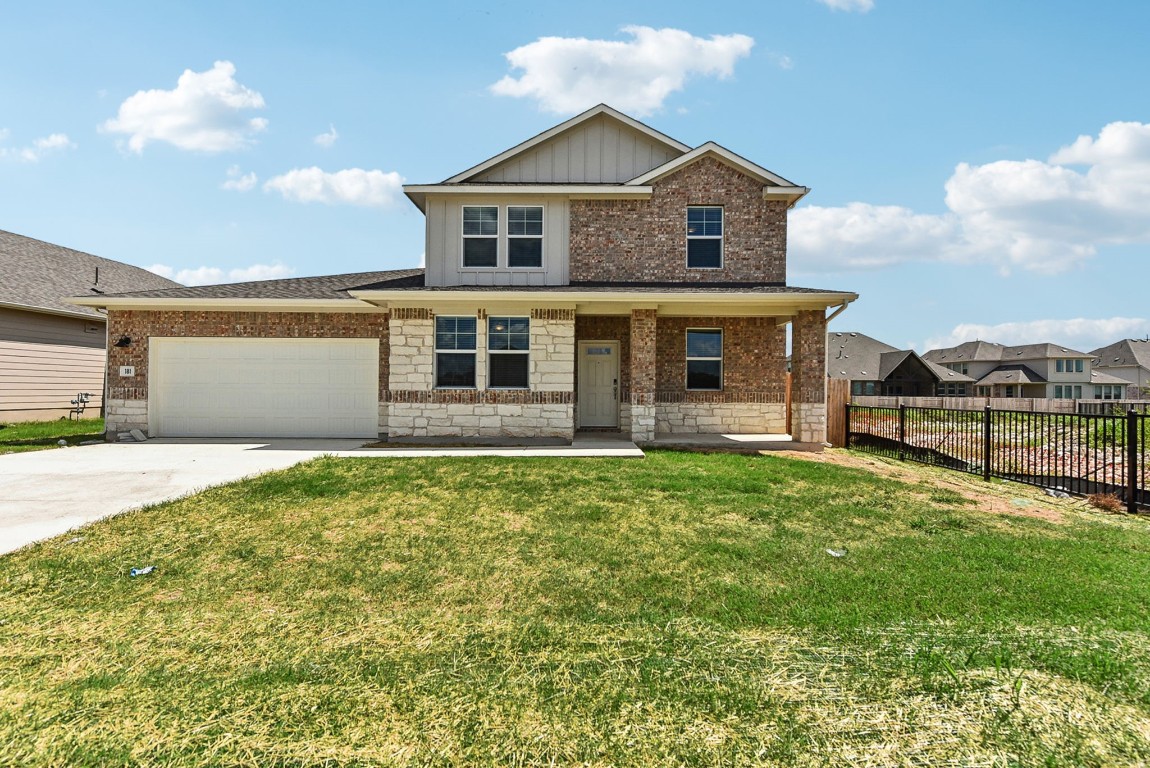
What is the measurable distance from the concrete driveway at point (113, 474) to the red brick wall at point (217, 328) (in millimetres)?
1795

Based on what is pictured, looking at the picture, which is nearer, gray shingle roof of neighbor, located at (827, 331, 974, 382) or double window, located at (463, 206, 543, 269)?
double window, located at (463, 206, 543, 269)

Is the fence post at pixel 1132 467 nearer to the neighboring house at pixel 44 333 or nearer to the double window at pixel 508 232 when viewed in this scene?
the double window at pixel 508 232

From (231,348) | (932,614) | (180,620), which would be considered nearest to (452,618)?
(180,620)

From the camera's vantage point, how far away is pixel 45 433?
14.7 meters

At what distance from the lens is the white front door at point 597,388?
15.3 metres

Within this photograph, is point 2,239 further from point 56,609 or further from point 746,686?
point 746,686

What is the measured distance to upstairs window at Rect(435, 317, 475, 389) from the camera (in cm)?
1320

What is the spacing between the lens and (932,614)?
404 centimetres

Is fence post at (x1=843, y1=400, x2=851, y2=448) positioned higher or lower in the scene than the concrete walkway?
higher

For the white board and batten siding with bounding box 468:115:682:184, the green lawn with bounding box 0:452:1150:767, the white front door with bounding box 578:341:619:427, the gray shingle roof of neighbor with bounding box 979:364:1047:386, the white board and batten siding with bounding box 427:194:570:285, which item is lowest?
the green lawn with bounding box 0:452:1150:767

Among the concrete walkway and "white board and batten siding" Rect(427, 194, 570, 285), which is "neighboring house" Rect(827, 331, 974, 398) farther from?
the concrete walkway

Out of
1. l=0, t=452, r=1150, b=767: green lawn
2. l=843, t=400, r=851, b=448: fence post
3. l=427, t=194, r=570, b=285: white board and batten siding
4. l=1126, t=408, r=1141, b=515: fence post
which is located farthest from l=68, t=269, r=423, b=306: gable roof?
l=1126, t=408, r=1141, b=515: fence post

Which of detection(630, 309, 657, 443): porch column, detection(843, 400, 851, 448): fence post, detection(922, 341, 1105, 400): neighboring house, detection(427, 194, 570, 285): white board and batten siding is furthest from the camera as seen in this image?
detection(922, 341, 1105, 400): neighboring house

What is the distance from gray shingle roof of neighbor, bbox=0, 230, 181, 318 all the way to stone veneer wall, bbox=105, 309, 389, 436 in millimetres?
3700
